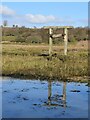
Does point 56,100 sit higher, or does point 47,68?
point 47,68

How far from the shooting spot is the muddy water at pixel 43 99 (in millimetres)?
13406

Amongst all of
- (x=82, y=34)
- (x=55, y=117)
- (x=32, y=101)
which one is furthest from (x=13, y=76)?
(x=82, y=34)

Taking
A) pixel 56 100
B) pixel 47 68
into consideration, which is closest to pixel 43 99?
pixel 56 100

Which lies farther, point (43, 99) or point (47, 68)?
point (47, 68)

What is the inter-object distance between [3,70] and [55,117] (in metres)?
12.6

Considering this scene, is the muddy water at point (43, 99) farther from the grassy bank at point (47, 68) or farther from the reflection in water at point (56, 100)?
the grassy bank at point (47, 68)

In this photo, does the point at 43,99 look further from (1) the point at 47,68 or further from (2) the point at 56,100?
(1) the point at 47,68

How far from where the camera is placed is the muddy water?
13406mm

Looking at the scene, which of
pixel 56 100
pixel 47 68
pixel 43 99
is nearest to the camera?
pixel 56 100

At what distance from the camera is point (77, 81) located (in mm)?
21516

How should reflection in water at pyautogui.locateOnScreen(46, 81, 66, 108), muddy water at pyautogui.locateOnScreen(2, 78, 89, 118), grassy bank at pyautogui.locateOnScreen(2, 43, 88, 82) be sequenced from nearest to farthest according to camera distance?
muddy water at pyautogui.locateOnScreen(2, 78, 89, 118)
reflection in water at pyautogui.locateOnScreen(46, 81, 66, 108)
grassy bank at pyautogui.locateOnScreen(2, 43, 88, 82)

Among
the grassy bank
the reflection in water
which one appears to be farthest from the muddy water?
the grassy bank

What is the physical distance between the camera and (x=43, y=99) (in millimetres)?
16047

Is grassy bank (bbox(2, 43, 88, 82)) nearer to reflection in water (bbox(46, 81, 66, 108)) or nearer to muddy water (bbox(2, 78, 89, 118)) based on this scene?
muddy water (bbox(2, 78, 89, 118))
